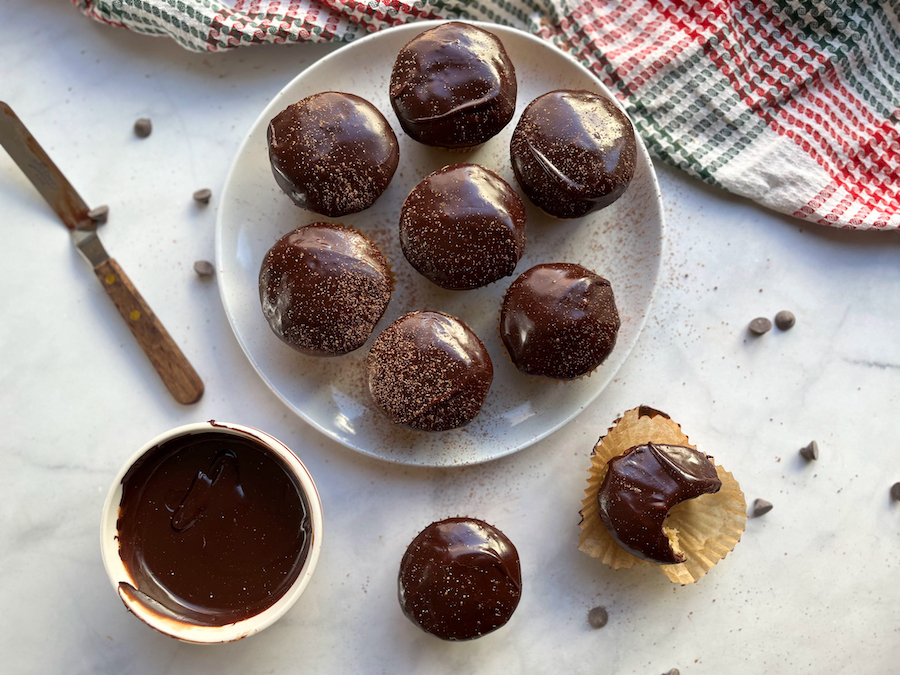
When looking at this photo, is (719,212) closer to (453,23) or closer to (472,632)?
(453,23)

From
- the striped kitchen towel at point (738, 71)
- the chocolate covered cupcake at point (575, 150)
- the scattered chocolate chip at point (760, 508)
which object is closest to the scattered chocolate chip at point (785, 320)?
the striped kitchen towel at point (738, 71)

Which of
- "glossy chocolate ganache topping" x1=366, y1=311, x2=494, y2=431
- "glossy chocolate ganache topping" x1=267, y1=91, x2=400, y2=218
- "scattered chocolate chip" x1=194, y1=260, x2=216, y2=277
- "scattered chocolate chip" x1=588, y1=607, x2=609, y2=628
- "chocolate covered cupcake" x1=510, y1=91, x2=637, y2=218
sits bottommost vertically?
"scattered chocolate chip" x1=588, y1=607, x2=609, y2=628

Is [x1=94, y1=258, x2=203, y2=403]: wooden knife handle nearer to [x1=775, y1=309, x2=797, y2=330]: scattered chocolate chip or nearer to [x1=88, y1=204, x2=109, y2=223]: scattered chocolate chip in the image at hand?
[x1=88, y1=204, x2=109, y2=223]: scattered chocolate chip

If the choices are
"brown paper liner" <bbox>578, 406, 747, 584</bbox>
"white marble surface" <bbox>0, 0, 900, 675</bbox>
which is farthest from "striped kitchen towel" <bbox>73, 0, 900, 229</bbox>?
"brown paper liner" <bbox>578, 406, 747, 584</bbox>

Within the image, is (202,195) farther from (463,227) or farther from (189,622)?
(189,622)

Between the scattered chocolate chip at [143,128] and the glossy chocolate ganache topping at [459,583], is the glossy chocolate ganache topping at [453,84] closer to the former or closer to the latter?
the scattered chocolate chip at [143,128]

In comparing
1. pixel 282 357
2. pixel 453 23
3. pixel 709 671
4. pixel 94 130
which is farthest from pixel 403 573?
pixel 94 130
